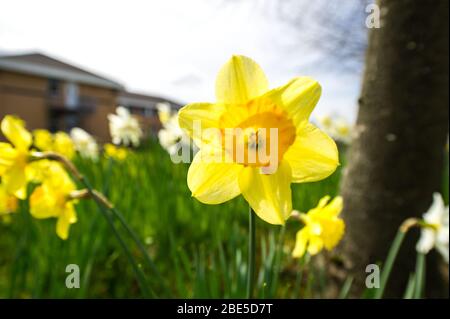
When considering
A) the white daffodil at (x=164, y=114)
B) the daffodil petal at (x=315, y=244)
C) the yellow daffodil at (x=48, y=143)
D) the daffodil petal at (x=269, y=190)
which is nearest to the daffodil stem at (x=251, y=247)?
the daffodil petal at (x=269, y=190)

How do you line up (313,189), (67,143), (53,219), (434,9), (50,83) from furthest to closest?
(50,83), (313,189), (67,143), (53,219), (434,9)

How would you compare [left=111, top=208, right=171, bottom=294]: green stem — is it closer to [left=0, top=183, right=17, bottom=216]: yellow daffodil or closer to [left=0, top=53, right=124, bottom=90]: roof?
[left=0, top=183, right=17, bottom=216]: yellow daffodil

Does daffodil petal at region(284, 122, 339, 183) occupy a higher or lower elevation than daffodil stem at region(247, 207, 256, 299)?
higher

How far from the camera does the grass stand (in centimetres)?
129

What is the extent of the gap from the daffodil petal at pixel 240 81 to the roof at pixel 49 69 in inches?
827

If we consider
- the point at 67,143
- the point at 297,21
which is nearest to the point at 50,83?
the point at 297,21

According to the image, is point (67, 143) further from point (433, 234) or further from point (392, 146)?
point (433, 234)

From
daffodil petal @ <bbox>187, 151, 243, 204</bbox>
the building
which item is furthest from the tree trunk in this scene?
the building

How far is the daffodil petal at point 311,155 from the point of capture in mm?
539

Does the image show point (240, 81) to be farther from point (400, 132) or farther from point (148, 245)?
point (148, 245)

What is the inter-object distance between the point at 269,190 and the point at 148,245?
1571 mm

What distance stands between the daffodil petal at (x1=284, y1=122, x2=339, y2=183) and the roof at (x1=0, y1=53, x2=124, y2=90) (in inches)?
829
